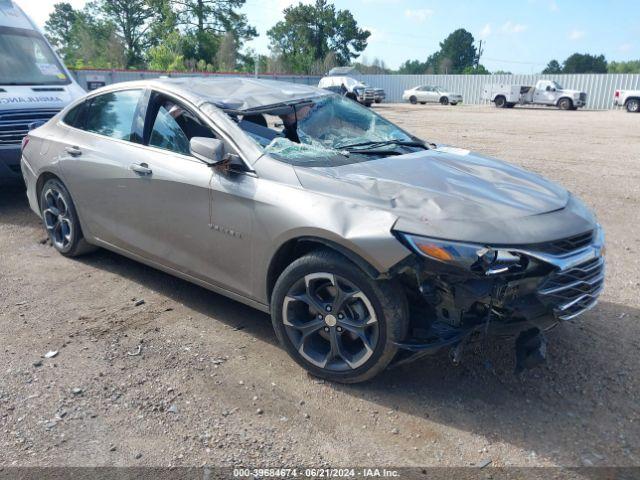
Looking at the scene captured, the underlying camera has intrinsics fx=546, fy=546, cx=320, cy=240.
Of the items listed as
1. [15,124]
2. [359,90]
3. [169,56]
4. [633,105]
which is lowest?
[15,124]

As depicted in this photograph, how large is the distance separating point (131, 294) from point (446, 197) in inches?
107

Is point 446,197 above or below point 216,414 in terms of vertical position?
above

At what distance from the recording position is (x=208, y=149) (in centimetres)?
342

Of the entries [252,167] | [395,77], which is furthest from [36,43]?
[395,77]

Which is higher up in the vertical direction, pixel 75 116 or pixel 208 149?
pixel 75 116

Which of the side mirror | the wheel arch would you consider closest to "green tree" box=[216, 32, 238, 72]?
the side mirror

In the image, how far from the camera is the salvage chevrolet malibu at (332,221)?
2.78 m

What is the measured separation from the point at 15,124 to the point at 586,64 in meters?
105

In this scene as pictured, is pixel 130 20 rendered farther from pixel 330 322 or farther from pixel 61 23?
pixel 330 322

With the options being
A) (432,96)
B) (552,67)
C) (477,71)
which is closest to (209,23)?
(432,96)

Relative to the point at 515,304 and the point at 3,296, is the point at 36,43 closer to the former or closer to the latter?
the point at 3,296

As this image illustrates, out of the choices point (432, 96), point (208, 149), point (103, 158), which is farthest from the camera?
point (432, 96)

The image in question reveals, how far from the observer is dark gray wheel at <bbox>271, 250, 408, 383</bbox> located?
9.43ft

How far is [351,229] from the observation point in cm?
289
